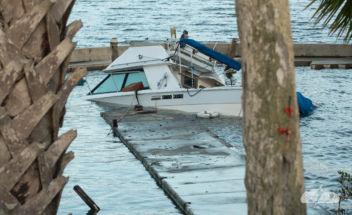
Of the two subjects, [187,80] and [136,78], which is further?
[187,80]

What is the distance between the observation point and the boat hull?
1717 centimetres

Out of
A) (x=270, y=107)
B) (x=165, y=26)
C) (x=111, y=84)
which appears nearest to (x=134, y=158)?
(x=111, y=84)

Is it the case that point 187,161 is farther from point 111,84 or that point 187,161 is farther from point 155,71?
point 111,84

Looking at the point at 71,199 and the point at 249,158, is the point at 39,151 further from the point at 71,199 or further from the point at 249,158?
the point at 71,199

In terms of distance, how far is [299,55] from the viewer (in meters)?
31.9

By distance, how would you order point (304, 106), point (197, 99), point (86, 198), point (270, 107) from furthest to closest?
point (304, 106) → point (197, 99) → point (86, 198) → point (270, 107)

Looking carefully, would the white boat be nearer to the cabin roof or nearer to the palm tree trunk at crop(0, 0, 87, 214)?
the cabin roof

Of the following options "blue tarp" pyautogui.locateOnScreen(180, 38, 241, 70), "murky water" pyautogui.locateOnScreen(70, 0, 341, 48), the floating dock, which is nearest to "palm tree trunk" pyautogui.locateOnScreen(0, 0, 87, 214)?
the floating dock

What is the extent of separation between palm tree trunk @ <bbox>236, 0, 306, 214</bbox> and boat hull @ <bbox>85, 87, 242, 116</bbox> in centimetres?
1413

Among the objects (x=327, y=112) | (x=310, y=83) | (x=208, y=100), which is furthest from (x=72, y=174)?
(x=310, y=83)

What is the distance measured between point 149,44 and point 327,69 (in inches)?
599

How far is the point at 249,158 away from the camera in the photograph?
2916mm

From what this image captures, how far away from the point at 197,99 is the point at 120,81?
3.83m

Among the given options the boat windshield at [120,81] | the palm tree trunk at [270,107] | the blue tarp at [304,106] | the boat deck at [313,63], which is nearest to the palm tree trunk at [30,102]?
the palm tree trunk at [270,107]
